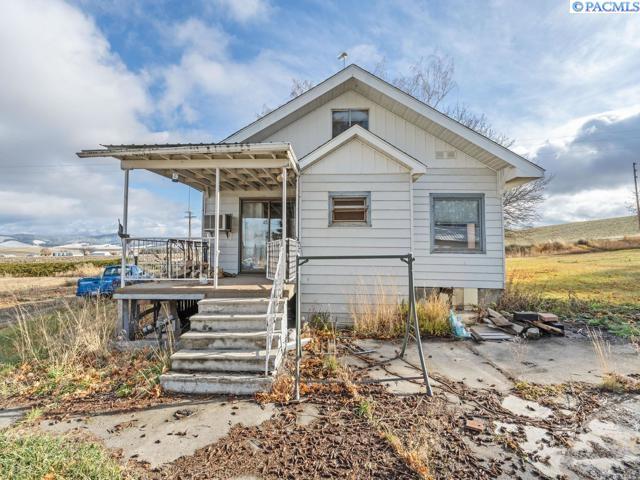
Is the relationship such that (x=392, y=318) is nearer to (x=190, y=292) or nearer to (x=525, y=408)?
(x=525, y=408)

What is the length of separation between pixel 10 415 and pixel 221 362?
2302 mm

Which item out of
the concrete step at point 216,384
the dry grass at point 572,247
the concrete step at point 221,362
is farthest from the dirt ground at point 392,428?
the dry grass at point 572,247

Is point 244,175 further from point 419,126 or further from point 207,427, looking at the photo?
point 207,427

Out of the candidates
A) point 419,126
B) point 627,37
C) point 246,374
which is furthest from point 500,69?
point 246,374

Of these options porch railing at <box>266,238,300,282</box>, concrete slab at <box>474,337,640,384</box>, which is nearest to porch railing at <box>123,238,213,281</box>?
porch railing at <box>266,238,300,282</box>

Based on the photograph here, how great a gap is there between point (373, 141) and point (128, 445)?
21.5 feet

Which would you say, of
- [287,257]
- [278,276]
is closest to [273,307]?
[278,276]

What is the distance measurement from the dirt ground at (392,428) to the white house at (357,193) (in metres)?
2.44

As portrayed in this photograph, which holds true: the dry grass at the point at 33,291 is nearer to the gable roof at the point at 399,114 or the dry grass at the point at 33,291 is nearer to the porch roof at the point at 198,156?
the porch roof at the point at 198,156

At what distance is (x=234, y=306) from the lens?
5.07m

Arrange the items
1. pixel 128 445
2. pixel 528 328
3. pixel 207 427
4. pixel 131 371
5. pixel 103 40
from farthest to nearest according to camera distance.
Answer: pixel 103 40
pixel 528 328
pixel 131 371
pixel 207 427
pixel 128 445

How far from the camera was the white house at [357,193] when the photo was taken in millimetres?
6938

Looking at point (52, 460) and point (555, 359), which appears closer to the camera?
point (52, 460)

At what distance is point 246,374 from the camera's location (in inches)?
160
